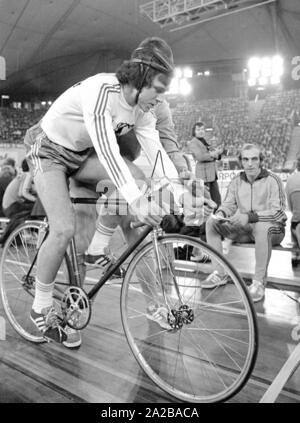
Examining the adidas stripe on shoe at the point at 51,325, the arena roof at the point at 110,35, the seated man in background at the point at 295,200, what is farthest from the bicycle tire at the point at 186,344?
the arena roof at the point at 110,35

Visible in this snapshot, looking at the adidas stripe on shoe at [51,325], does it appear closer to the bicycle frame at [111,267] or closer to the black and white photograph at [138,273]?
the black and white photograph at [138,273]

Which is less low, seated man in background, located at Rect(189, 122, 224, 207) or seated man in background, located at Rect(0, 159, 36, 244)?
seated man in background, located at Rect(189, 122, 224, 207)

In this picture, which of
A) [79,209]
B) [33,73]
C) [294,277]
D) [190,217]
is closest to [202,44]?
[33,73]

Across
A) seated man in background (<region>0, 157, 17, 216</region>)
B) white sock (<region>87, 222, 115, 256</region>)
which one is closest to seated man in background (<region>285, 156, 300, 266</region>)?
white sock (<region>87, 222, 115, 256</region>)

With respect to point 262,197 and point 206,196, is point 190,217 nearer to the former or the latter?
point 206,196

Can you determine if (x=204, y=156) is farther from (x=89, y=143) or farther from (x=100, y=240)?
(x=89, y=143)

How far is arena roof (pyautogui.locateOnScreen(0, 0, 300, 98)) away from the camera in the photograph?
516 centimetres

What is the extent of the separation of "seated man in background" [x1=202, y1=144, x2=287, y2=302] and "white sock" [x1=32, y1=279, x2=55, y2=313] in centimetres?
128

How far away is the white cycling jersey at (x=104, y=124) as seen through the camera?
1425mm

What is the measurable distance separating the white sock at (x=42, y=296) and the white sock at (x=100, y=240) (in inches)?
10.6

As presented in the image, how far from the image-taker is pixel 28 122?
938cm

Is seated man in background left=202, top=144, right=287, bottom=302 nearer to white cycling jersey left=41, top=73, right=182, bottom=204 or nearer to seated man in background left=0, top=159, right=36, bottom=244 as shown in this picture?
white cycling jersey left=41, top=73, right=182, bottom=204

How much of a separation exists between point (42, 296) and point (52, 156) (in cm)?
64

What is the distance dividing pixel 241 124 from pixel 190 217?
561cm
